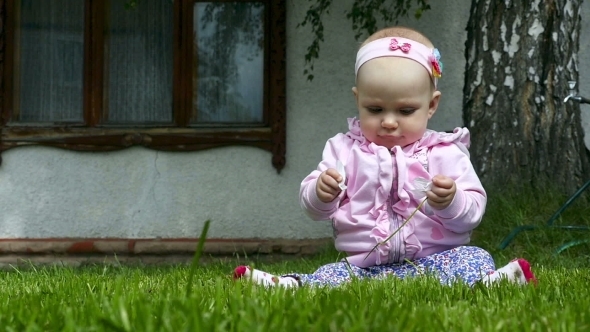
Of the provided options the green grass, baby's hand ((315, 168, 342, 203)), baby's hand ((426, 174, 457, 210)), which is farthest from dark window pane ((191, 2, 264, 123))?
the green grass

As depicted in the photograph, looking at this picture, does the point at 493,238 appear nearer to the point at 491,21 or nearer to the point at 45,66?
the point at 491,21

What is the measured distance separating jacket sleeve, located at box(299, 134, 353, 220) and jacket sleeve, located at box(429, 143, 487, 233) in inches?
14.9

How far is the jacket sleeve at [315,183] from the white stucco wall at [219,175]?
Answer: 367cm

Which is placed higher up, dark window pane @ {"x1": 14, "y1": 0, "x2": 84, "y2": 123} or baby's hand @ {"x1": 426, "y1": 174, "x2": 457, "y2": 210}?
dark window pane @ {"x1": 14, "y1": 0, "x2": 84, "y2": 123}

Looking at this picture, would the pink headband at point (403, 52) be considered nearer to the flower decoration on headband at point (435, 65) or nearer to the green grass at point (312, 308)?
the flower decoration on headband at point (435, 65)

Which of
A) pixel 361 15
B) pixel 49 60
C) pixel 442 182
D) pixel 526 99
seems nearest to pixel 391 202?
pixel 442 182

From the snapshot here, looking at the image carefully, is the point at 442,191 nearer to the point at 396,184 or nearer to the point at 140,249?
the point at 396,184

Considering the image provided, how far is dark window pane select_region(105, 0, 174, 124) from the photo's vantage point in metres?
7.95

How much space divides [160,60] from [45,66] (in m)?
1.02

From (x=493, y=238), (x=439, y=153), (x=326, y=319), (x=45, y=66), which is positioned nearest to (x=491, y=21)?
(x=493, y=238)

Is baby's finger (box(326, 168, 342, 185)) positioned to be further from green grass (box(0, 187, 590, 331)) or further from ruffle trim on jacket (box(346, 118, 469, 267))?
green grass (box(0, 187, 590, 331))

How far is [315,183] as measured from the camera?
3635 millimetres

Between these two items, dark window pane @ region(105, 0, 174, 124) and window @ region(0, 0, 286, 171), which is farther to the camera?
dark window pane @ region(105, 0, 174, 124)

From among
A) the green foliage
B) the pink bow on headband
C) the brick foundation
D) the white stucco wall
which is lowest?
the brick foundation
